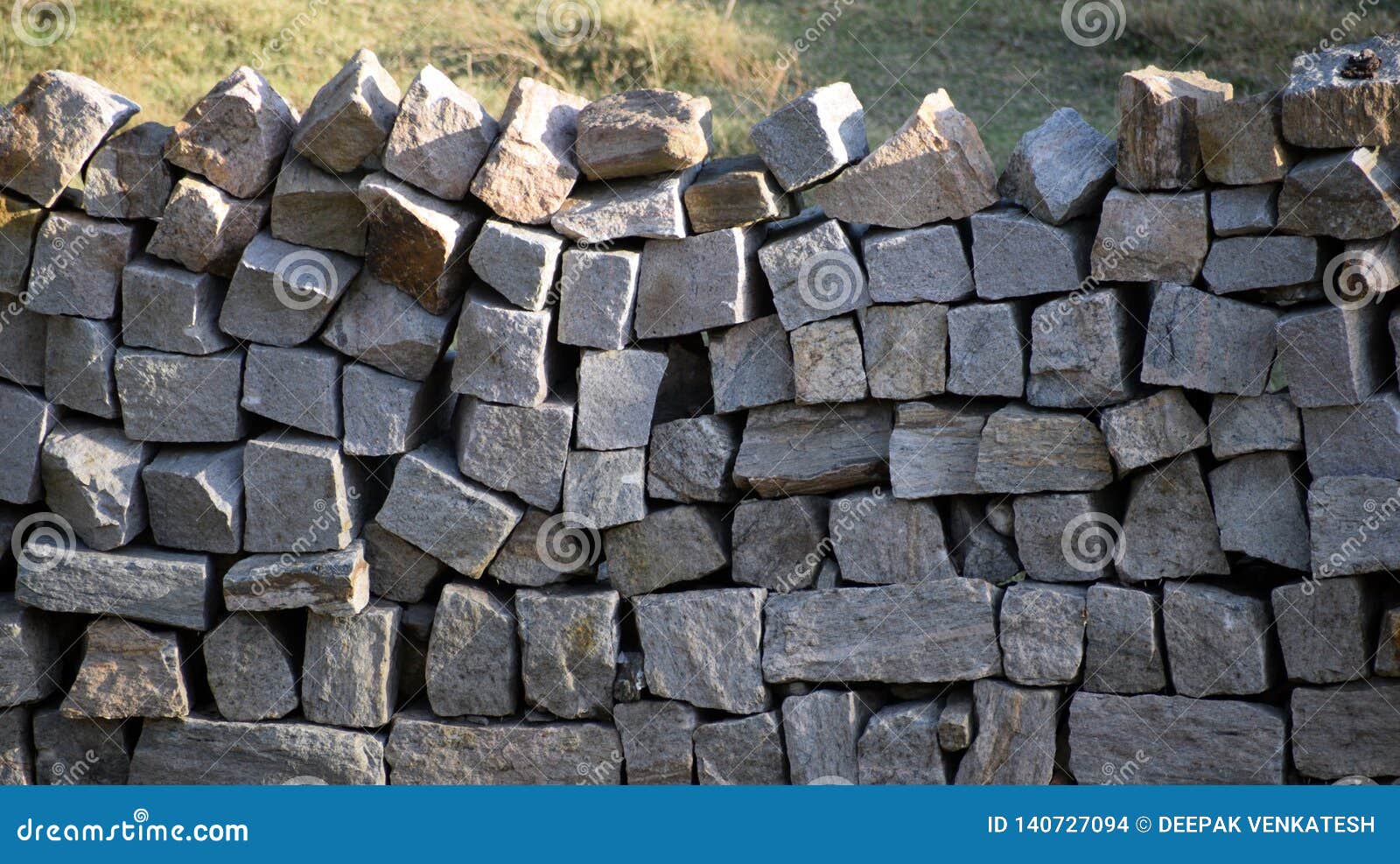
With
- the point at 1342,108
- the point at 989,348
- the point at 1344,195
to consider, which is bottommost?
the point at 989,348

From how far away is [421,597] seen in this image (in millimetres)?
5422

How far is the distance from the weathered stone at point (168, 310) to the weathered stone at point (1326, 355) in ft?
13.2

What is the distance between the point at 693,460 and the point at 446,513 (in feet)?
3.31

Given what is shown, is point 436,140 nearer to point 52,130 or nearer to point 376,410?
point 376,410

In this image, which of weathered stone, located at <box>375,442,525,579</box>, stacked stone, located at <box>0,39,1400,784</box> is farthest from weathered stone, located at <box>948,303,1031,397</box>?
weathered stone, located at <box>375,442,525,579</box>

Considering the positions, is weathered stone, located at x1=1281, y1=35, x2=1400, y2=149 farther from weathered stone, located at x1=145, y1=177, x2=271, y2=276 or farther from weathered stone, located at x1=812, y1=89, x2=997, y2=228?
weathered stone, located at x1=145, y1=177, x2=271, y2=276

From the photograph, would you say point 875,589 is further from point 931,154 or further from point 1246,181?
point 1246,181

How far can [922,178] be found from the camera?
4836 millimetres

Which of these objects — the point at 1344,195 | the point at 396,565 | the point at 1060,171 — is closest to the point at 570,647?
the point at 396,565

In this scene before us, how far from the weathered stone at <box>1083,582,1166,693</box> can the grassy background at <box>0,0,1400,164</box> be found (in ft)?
17.9

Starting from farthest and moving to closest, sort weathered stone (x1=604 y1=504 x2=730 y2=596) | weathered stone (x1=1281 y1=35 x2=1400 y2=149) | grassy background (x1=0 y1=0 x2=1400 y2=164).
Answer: grassy background (x1=0 y1=0 x2=1400 y2=164) → weathered stone (x1=604 y1=504 x2=730 y2=596) → weathered stone (x1=1281 y1=35 x2=1400 y2=149)

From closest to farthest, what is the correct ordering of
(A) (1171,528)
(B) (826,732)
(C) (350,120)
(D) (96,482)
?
(A) (1171,528), (C) (350,120), (B) (826,732), (D) (96,482)

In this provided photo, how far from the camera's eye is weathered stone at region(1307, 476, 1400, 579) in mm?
4461

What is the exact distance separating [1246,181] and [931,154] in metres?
1.09
